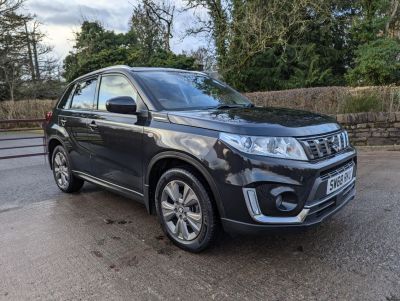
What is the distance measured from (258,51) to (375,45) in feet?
15.5

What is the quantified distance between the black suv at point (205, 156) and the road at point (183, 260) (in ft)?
1.20

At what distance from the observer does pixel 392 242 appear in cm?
342

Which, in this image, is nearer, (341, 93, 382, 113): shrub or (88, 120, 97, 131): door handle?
(88, 120, 97, 131): door handle

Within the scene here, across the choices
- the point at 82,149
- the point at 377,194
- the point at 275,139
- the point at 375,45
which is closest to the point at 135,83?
the point at 82,149

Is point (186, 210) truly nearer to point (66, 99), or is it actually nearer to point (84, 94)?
point (84, 94)

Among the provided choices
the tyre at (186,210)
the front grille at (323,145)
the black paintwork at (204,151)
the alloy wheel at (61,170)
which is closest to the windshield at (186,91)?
the black paintwork at (204,151)

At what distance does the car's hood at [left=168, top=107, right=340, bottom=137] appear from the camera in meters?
2.96

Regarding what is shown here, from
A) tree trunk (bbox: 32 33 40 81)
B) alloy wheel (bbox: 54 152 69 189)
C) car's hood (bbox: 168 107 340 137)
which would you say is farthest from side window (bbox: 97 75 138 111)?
tree trunk (bbox: 32 33 40 81)

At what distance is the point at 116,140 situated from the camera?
4.01 metres

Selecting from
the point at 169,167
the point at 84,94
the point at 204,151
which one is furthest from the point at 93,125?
the point at 204,151

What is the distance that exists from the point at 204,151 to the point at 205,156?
46mm

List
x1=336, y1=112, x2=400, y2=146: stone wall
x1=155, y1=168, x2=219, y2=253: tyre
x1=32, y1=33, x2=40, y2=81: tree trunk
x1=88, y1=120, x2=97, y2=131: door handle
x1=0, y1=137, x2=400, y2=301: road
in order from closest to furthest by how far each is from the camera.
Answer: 1. x1=0, y1=137, x2=400, y2=301: road
2. x1=155, y1=168, x2=219, y2=253: tyre
3. x1=88, y1=120, x2=97, y2=131: door handle
4. x1=336, y1=112, x2=400, y2=146: stone wall
5. x1=32, y1=33, x2=40, y2=81: tree trunk

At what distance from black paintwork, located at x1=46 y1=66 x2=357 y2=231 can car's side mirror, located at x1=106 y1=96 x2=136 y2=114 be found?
84 mm

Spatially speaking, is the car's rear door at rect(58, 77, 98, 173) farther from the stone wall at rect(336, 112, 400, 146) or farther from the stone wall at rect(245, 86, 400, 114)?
the stone wall at rect(336, 112, 400, 146)
